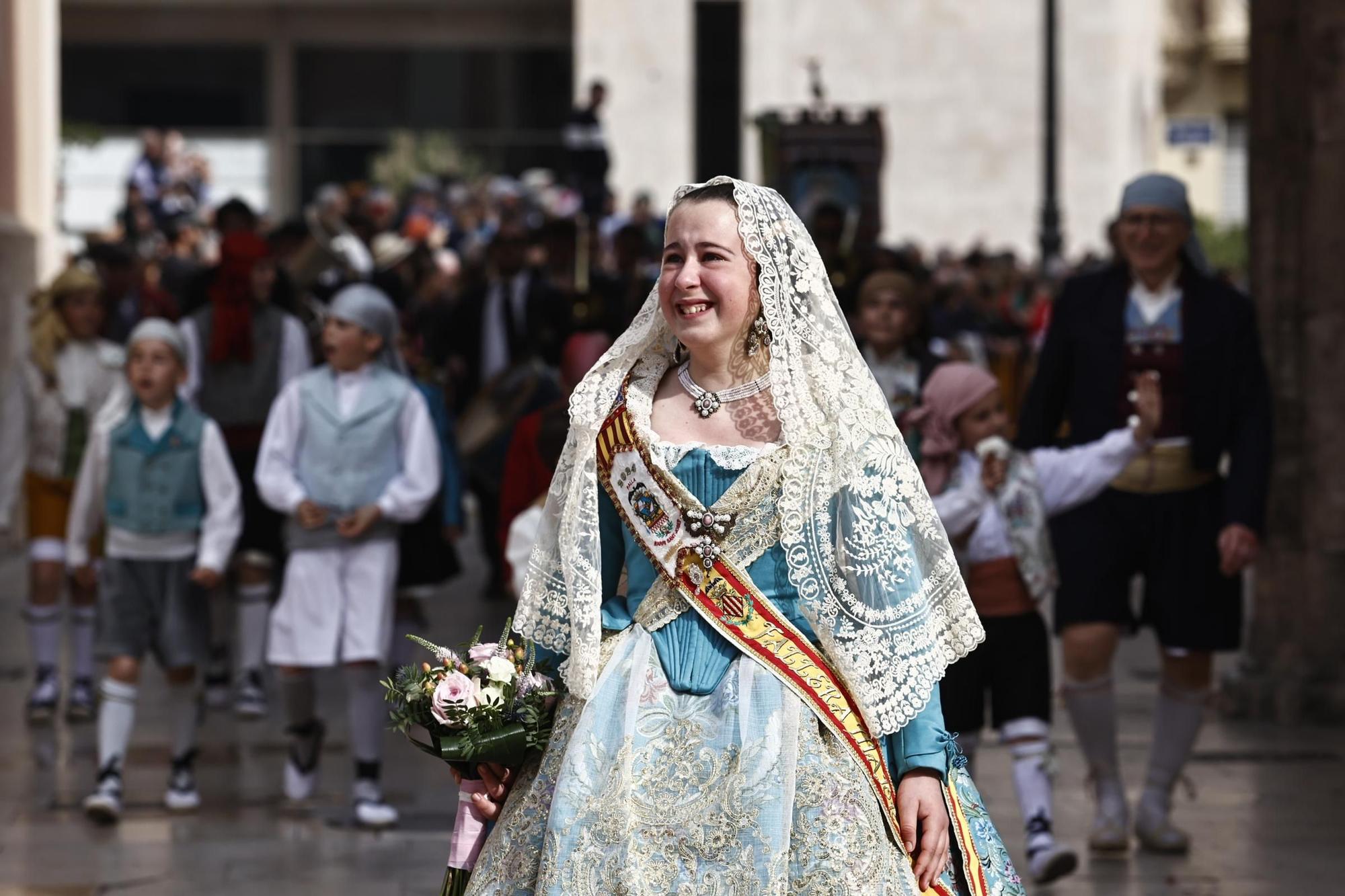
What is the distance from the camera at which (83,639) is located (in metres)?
10.0

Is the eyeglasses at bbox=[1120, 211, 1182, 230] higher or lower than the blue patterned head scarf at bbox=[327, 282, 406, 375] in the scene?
higher

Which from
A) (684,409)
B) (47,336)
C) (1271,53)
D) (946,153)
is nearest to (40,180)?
(47,336)

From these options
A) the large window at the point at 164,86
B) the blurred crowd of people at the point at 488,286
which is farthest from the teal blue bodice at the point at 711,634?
the large window at the point at 164,86

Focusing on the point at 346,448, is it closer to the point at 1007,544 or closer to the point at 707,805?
the point at 1007,544

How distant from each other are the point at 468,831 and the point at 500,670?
1.11 feet

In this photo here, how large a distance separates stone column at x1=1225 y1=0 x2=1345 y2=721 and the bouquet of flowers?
19.4ft

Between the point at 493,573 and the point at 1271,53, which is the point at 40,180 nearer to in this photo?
the point at 493,573

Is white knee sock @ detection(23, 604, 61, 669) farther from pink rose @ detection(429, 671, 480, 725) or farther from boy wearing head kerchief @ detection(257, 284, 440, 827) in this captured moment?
pink rose @ detection(429, 671, 480, 725)

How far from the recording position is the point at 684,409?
432cm

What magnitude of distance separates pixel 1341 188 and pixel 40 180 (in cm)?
1092

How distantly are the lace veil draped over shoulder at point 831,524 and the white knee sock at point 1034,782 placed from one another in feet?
9.03

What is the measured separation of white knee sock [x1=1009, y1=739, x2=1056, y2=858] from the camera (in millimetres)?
6910

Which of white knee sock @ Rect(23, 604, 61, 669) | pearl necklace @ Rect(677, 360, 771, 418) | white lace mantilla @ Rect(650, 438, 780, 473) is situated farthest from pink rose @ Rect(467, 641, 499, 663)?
white knee sock @ Rect(23, 604, 61, 669)

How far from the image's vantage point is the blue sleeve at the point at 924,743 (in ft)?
13.6
